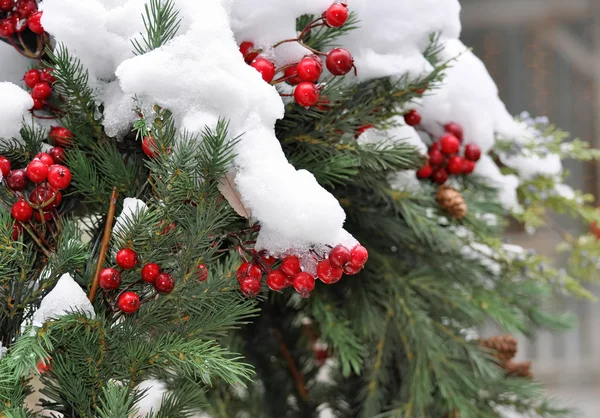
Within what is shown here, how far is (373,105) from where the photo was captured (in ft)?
1.30

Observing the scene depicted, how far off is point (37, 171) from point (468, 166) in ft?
0.98

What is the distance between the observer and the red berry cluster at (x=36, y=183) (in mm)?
319

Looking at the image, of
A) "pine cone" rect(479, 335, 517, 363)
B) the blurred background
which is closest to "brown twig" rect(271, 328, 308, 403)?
"pine cone" rect(479, 335, 517, 363)

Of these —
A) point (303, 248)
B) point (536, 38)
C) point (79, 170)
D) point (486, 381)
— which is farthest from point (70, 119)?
point (536, 38)

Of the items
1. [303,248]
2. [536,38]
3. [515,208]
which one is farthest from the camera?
[536,38]

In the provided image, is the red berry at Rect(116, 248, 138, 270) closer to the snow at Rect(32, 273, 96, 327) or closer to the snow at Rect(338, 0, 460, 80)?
the snow at Rect(32, 273, 96, 327)

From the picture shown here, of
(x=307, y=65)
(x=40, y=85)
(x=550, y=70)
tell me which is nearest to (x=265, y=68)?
(x=307, y=65)

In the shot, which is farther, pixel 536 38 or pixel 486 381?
pixel 536 38

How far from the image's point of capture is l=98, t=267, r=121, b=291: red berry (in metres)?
0.31

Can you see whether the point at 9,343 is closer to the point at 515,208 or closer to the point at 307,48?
the point at 307,48

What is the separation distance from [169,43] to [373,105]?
141 mm

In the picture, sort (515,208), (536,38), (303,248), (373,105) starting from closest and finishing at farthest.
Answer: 1. (303,248)
2. (373,105)
3. (515,208)
4. (536,38)

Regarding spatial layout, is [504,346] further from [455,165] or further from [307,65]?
[307,65]

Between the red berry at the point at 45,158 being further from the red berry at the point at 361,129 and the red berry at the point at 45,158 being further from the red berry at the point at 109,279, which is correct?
the red berry at the point at 361,129
